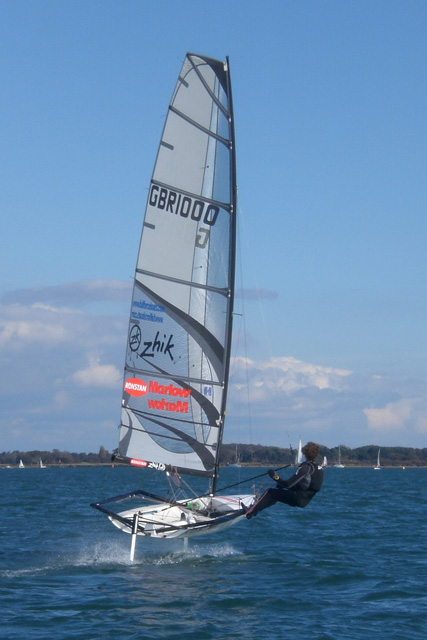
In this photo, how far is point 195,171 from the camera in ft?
48.9

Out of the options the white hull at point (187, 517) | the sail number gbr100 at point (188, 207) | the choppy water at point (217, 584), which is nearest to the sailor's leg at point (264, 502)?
the white hull at point (187, 517)

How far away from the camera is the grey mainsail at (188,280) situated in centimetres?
1482

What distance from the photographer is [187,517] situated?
1428 centimetres

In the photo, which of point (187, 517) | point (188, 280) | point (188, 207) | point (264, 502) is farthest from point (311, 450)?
point (188, 207)

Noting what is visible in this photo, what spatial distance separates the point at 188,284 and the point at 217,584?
5.02 metres

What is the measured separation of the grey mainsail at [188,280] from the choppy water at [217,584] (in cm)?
207

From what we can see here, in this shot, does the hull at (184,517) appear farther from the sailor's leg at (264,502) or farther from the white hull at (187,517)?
the sailor's leg at (264,502)

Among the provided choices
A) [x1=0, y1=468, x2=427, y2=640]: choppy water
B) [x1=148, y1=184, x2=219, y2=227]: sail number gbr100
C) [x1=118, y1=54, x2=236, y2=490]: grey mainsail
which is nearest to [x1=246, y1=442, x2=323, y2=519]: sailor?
[x1=0, y1=468, x2=427, y2=640]: choppy water

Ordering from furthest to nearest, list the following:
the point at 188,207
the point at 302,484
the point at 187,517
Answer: the point at 188,207
the point at 187,517
the point at 302,484

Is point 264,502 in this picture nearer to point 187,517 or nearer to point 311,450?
point 311,450

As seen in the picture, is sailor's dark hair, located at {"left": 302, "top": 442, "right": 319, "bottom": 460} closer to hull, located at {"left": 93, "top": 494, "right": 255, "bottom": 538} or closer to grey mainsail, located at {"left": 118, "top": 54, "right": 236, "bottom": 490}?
hull, located at {"left": 93, "top": 494, "right": 255, "bottom": 538}

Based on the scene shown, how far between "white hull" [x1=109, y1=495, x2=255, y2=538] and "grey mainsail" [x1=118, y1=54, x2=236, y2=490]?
63 centimetres

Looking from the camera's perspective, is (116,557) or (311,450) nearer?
(311,450)

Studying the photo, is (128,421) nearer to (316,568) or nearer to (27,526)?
(316,568)
